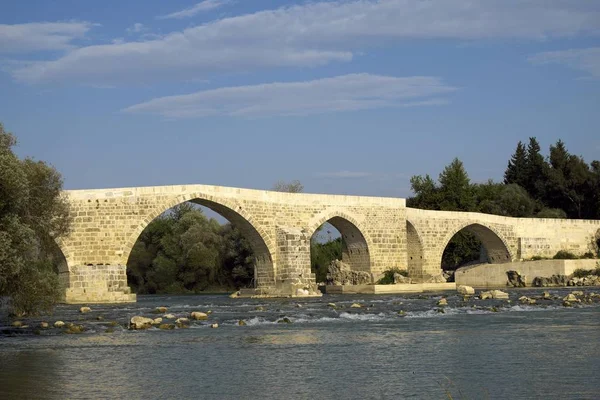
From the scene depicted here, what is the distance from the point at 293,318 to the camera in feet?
65.5

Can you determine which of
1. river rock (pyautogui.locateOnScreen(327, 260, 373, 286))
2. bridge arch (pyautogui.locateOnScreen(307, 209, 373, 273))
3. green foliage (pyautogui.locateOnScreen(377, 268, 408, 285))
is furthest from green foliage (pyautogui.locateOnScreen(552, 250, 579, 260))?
river rock (pyautogui.locateOnScreen(327, 260, 373, 286))

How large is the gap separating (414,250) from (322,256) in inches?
354

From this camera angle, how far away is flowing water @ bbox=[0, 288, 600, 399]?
33.3ft

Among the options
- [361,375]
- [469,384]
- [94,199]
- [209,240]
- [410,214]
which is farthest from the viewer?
[209,240]

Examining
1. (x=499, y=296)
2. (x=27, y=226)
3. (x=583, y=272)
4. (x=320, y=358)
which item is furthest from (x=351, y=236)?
(x=320, y=358)

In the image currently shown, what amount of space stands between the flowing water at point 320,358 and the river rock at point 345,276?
13.6 metres

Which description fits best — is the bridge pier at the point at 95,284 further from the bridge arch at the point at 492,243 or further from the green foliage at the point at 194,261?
the bridge arch at the point at 492,243

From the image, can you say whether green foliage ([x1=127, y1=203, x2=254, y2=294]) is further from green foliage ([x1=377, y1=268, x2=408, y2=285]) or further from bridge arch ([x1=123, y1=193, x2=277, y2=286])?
bridge arch ([x1=123, y1=193, x2=277, y2=286])

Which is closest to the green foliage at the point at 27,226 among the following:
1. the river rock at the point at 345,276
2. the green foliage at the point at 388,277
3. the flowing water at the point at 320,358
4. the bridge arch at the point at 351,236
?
the flowing water at the point at 320,358

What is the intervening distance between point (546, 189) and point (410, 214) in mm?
19471

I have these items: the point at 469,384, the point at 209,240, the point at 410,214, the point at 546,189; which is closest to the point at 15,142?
the point at 469,384

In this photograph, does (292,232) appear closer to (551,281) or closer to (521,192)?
(551,281)

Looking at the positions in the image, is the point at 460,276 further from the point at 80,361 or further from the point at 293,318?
the point at 80,361

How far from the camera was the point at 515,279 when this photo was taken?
122ft
